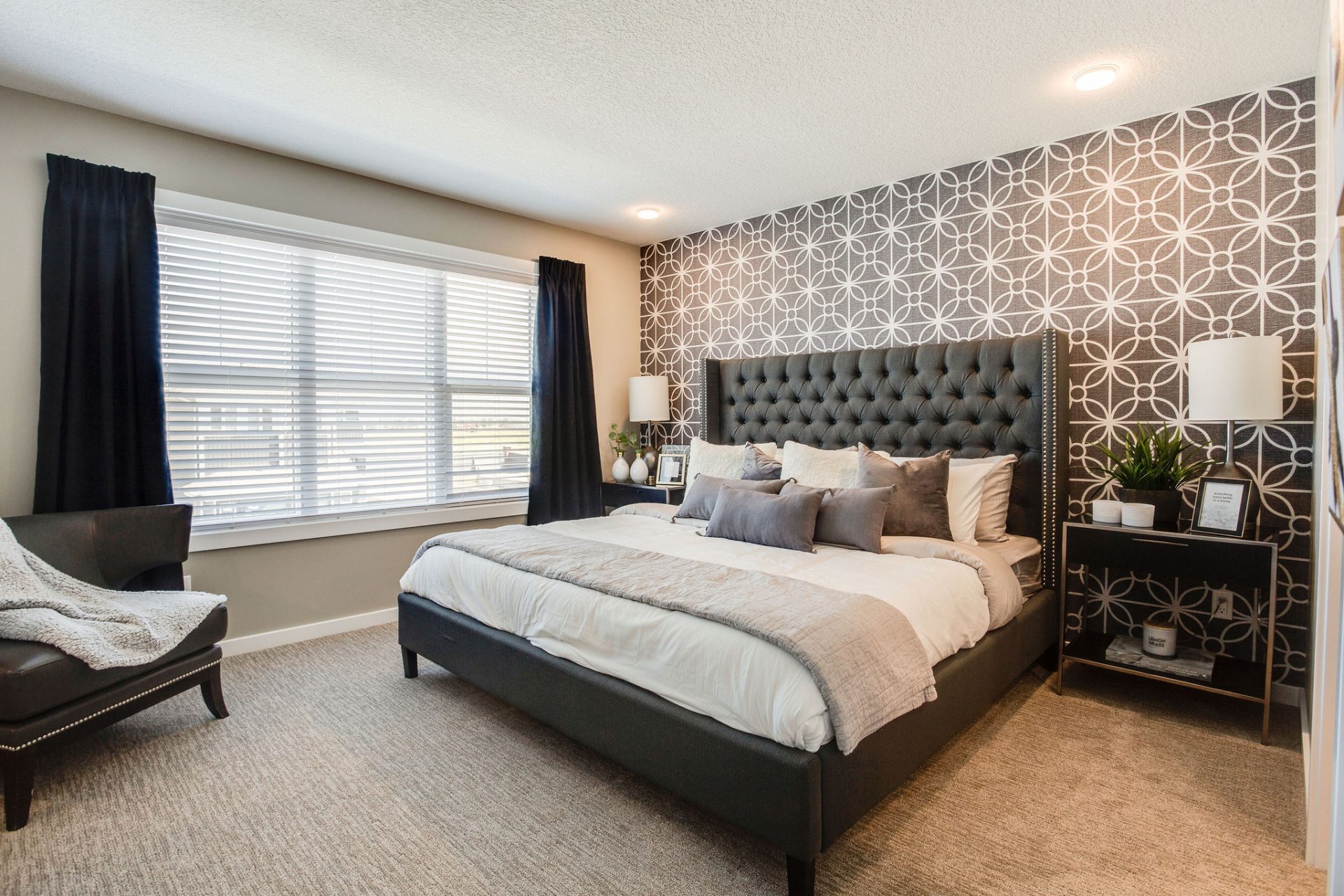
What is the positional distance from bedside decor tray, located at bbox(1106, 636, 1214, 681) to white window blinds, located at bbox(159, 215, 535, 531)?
11.2 ft

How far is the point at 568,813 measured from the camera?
1.99 meters

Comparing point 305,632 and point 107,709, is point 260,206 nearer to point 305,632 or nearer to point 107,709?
point 305,632

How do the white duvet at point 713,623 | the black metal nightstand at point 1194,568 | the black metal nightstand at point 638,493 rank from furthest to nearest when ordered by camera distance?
the black metal nightstand at point 638,493
the black metal nightstand at point 1194,568
the white duvet at point 713,623

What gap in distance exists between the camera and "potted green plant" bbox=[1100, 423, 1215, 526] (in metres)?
2.66

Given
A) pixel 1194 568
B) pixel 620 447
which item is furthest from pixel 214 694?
pixel 1194 568

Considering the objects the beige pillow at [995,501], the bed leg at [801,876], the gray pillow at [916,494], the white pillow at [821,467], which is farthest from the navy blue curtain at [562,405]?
the bed leg at [801,876]

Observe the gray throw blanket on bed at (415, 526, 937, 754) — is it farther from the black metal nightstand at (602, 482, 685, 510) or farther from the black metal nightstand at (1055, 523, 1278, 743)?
the black metal nightstand at (602, 482, 685, 510)

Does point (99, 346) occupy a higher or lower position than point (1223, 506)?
higher

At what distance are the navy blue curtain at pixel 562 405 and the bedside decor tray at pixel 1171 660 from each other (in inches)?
122

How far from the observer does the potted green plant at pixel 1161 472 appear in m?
2.66

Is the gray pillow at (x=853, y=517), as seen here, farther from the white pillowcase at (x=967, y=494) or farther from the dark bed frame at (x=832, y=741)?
the dark bed frame at (x=832, y=741)

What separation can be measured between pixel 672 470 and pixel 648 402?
525 millimetres

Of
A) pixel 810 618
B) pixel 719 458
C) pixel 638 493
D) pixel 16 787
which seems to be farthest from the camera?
pixel 638 493

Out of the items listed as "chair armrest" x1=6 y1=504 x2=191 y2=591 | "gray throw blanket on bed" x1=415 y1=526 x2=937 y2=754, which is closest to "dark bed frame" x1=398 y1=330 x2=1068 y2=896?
"gray throw blanket on bed" x1=415 y1=526 x2=937 y2=754
